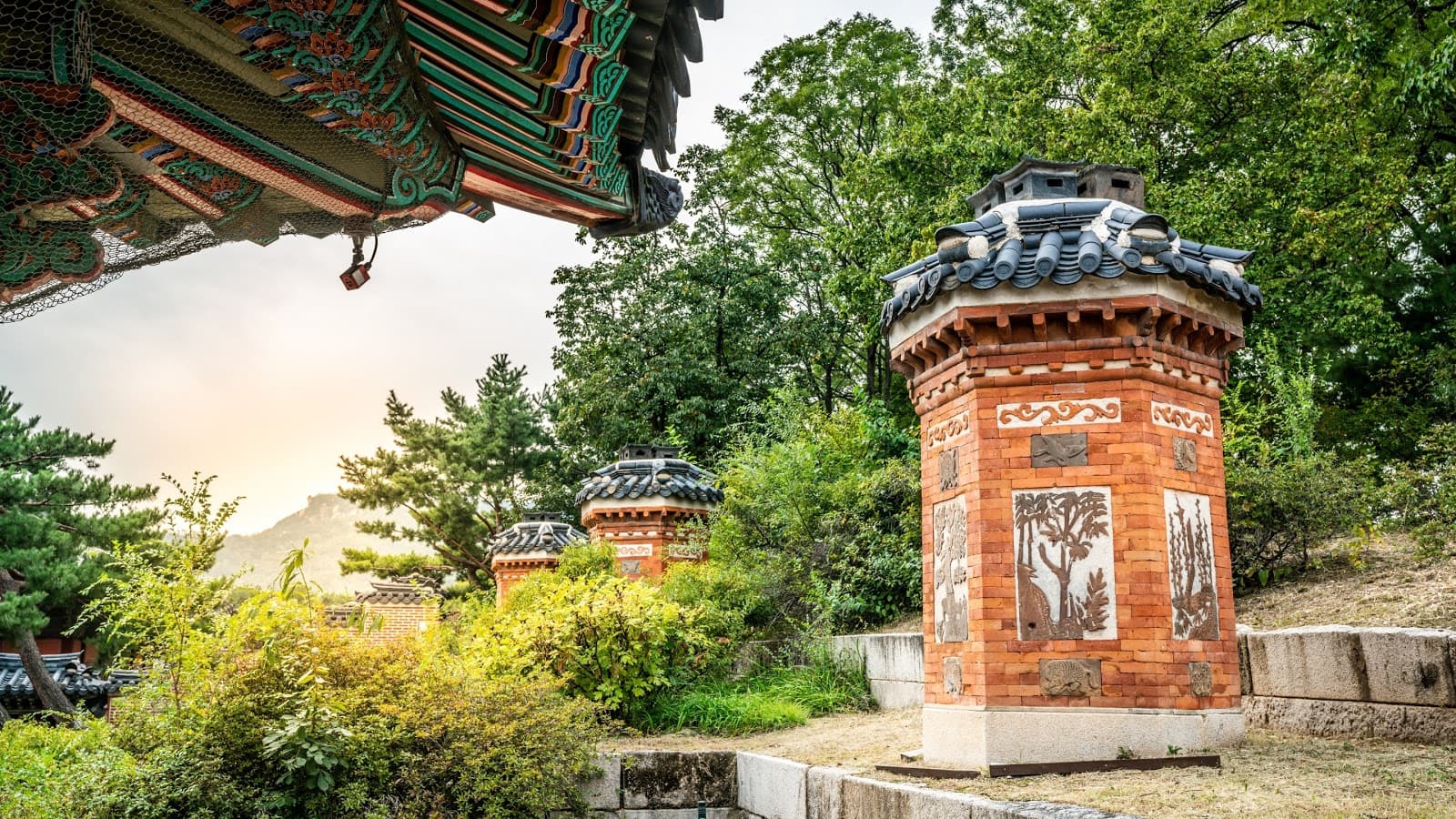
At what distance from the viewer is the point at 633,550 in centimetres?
1698

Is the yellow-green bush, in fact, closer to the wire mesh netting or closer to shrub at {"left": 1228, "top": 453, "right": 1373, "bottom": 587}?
the wire mesh netting

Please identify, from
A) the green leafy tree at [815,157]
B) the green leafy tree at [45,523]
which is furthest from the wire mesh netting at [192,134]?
the green leafy tree at [815,157]

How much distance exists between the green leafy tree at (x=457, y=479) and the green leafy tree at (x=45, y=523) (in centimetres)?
1183

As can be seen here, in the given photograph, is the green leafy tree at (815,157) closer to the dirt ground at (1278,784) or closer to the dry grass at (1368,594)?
the dry grass at (1368,594)

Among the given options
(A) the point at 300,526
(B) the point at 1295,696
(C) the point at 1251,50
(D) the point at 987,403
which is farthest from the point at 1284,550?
(A) the point at 300,526

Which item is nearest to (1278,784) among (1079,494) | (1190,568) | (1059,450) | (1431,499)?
(1190,568)

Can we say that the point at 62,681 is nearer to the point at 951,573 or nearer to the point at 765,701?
the point at 765,701

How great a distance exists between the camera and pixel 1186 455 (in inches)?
267

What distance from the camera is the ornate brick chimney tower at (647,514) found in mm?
16864

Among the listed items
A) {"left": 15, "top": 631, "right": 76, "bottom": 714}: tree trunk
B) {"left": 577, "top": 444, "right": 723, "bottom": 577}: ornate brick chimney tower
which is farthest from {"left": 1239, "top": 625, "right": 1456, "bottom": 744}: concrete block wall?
{"left": 15, "top": 631, "right": 76, "bottom": 714}: tree trunk

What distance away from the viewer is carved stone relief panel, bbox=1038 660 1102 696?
6277 millimetres

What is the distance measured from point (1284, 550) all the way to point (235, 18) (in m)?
10.4

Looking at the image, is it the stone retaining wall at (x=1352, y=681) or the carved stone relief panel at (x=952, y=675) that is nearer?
the stone retaining wall at (x=1352, y=681)

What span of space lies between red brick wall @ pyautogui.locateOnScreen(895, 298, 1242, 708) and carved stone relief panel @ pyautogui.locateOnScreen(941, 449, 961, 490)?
5cm
